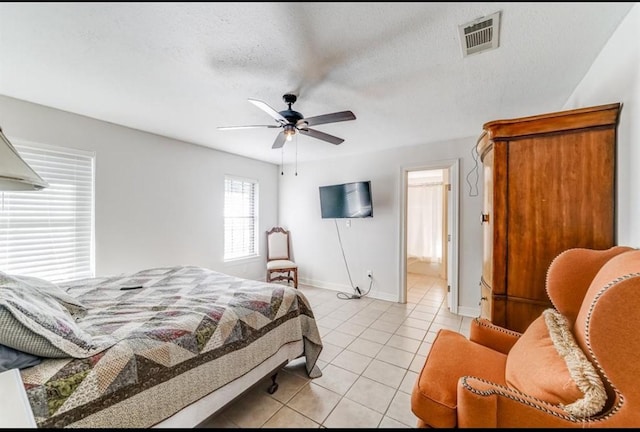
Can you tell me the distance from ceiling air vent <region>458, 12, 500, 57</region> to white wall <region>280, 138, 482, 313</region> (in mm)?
1653

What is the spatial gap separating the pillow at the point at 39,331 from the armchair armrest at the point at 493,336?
1.98 meters

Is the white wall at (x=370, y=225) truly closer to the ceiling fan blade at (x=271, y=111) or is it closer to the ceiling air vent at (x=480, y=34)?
the ceiling fan blade at (x=271, y=111)

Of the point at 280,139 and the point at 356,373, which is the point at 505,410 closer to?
the point at 356,373

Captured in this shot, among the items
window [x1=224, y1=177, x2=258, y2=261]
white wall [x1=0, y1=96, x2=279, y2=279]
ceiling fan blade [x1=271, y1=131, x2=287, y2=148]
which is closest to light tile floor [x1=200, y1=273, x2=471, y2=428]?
window [x1=224, y1=177, x2=258, y2=261]

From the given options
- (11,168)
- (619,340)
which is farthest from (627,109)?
(11,168)

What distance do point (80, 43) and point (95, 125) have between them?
4.95 ft

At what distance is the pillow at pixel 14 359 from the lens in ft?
2.89

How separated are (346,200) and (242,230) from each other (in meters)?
1.94

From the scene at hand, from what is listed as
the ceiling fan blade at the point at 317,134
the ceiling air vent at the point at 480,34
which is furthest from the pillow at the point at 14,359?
the ceiling air vent at the point at 480,34

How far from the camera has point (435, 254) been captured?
5363 mm

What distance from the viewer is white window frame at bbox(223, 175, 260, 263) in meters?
4.10

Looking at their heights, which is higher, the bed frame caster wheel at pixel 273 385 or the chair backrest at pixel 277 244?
the chair backrest at pixel 277 244

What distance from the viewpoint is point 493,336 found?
1.46 metres

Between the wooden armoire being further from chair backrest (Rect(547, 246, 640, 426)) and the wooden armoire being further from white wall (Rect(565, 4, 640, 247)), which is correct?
chair backrest (Rect(547, 246, 640, 426))
